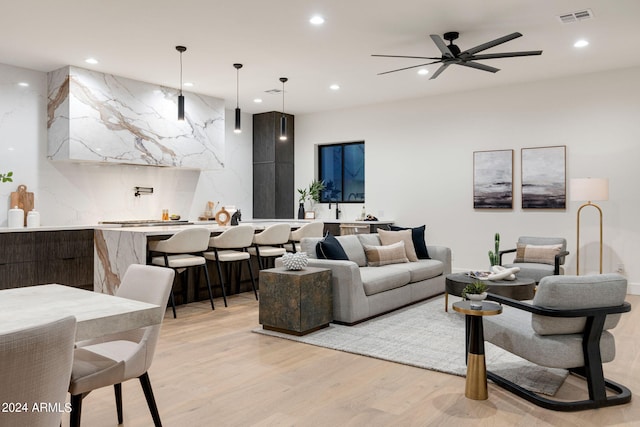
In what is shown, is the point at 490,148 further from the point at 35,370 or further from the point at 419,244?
the point at 35,370

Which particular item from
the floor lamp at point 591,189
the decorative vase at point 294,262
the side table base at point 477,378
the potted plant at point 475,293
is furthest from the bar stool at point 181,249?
the floor lamp at point 591,189

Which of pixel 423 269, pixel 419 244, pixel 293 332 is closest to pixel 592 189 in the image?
pixel 419 244

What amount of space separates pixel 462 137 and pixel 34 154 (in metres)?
5.98

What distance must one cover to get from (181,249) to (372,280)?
2011 mm

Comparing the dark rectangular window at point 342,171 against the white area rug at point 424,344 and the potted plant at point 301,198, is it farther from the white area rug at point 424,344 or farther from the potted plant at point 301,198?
the white area rug at point 424,344

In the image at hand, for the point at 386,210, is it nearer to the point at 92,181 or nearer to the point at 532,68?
the point at 532,68

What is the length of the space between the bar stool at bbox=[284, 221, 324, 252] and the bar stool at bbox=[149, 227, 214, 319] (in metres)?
1.37

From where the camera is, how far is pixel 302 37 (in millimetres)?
5148

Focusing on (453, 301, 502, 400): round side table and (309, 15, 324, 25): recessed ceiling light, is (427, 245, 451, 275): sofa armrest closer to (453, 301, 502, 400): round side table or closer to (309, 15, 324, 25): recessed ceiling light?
(309, 15, 324, 25): recessed ceiling light

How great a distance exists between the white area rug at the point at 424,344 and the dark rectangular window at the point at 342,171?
406cm

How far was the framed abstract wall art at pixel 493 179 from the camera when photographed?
7219mm

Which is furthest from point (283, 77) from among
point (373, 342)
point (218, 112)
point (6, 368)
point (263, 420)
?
point (6, 368)

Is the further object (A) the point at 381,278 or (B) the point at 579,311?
(A) the point at 381,278

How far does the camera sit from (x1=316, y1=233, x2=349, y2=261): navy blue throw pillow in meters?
4.88
